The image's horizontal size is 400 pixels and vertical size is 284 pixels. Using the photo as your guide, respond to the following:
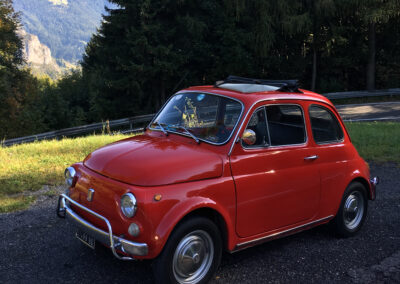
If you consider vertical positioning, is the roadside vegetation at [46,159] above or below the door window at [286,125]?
below

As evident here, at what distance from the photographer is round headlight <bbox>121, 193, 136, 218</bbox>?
3219mm

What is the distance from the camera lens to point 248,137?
3.92 m

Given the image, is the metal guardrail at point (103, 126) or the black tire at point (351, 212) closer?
the black tire at point (351, 212)

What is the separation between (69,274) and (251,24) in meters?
28.3

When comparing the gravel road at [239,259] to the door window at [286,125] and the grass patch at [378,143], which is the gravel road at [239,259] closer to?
the door window at [286,125]

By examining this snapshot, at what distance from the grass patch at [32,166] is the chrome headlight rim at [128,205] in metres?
3.17

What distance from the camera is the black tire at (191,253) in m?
3.29

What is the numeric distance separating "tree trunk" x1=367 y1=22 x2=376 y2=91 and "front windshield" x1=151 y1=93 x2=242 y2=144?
1086 inches

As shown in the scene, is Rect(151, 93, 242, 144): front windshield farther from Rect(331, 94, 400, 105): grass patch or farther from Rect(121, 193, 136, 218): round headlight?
Rect(331, 94, 400, 105): grass patch

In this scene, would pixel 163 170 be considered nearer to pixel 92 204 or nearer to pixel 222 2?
pixel 92 204

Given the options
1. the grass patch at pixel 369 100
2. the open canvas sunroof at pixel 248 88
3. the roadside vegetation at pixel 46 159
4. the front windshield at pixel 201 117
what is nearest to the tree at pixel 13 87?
the roadside vegetation at pixel 46 159

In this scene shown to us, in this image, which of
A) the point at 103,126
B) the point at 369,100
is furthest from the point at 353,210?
the point at 369,100

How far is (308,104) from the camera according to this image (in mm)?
4637

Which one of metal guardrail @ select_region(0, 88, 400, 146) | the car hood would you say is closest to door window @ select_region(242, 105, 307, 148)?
the car hood
